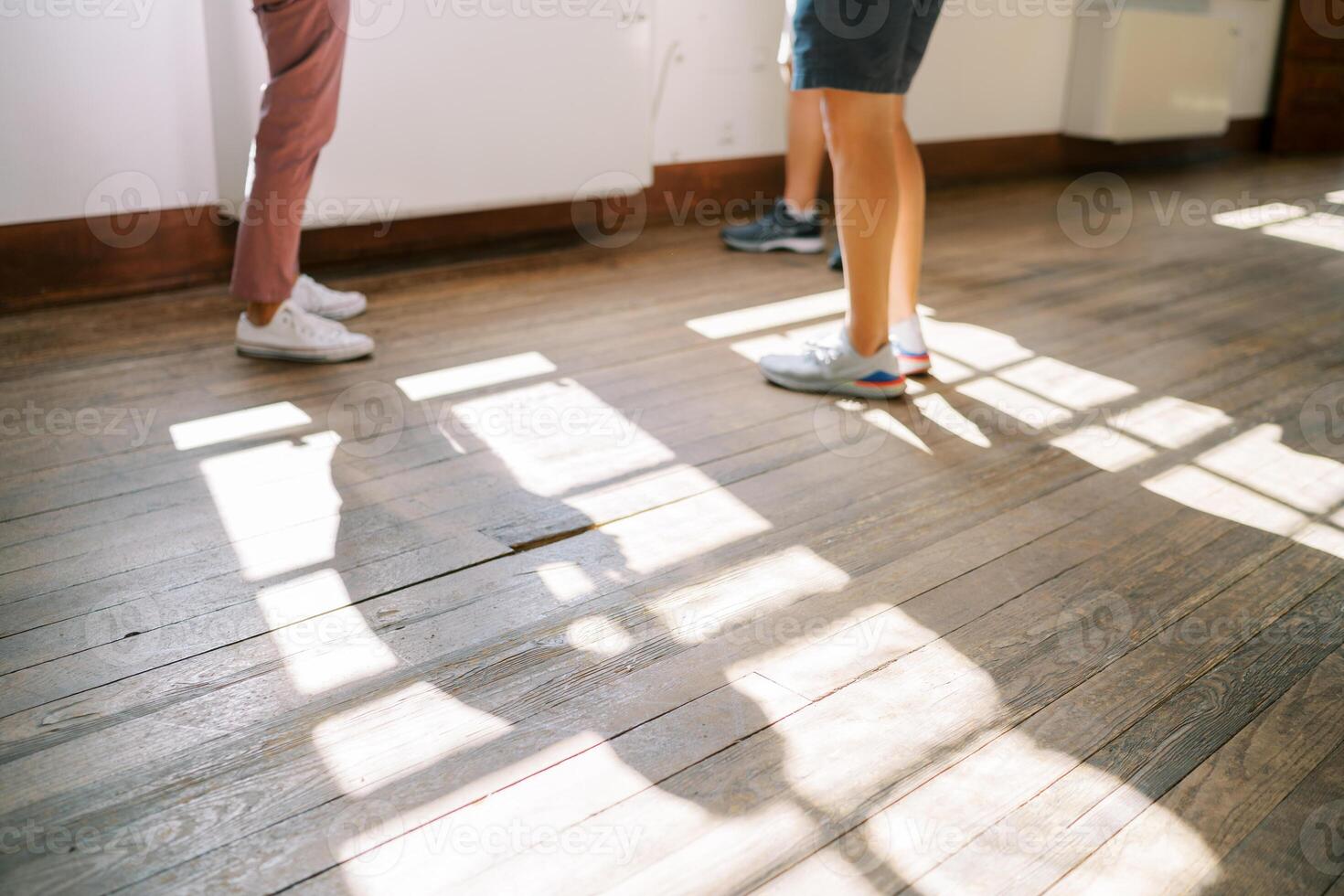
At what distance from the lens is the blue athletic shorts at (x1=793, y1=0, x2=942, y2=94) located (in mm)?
1801

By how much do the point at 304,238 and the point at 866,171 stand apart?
1.48 m

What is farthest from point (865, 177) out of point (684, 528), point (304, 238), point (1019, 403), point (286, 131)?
point (304, 238)

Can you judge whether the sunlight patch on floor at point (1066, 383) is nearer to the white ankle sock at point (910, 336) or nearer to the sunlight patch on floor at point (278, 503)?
the white ankle sock at point (910, 336)

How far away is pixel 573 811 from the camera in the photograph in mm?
1001

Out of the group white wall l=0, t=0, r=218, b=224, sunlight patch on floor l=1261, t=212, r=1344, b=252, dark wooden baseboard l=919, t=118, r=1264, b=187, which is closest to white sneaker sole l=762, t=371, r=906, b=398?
white wall l=0, t=0, r=218, b=224

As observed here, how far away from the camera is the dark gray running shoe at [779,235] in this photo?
10.5 feet

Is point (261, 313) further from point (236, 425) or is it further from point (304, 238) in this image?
point (304, 238)

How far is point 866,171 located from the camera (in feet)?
6.29

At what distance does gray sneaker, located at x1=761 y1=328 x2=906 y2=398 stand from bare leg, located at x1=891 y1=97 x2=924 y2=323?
0.57 ft

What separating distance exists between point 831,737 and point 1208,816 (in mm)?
327

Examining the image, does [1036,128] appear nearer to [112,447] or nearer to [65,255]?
[65,255]

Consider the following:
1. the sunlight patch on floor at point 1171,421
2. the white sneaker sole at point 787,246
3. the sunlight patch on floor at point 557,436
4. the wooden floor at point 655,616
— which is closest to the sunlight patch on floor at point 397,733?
the wooden floor at point 655,616

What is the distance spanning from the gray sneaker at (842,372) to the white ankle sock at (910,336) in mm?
143

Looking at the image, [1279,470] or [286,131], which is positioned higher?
[286,131]
